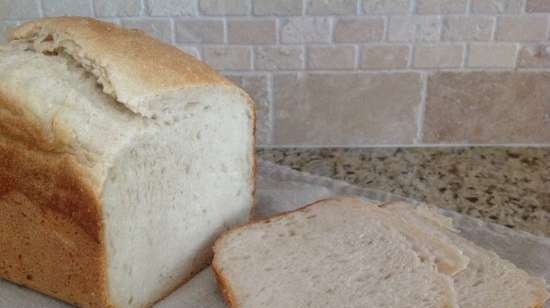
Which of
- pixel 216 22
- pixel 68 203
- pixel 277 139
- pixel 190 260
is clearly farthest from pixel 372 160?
pixel 68 203

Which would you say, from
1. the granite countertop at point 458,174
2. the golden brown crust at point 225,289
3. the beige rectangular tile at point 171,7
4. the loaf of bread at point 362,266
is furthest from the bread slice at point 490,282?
the beige rectangular tile at point 171,7

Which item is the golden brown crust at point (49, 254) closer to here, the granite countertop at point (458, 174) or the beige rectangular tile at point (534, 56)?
the granite countertop at point (458, 174)

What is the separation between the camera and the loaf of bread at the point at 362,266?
4.16ft

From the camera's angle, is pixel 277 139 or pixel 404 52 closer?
pixel 404 52

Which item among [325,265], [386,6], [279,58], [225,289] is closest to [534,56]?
[386,6]

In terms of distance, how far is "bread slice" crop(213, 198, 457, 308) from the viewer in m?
1.27

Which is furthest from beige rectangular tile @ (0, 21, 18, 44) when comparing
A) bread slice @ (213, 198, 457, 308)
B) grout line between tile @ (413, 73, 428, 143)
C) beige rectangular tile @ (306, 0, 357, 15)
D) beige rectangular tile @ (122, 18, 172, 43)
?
grout line between tile @ (413, 73, 428, 143)

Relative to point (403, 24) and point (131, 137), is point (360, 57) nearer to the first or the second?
point (403, 24)

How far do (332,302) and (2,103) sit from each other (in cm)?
71

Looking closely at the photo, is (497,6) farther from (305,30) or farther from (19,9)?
(19,9)

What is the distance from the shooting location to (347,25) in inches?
72.1

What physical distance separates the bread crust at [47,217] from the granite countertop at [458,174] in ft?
2.57

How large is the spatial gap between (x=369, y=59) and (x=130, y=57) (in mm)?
809

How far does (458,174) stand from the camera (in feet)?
6.18
